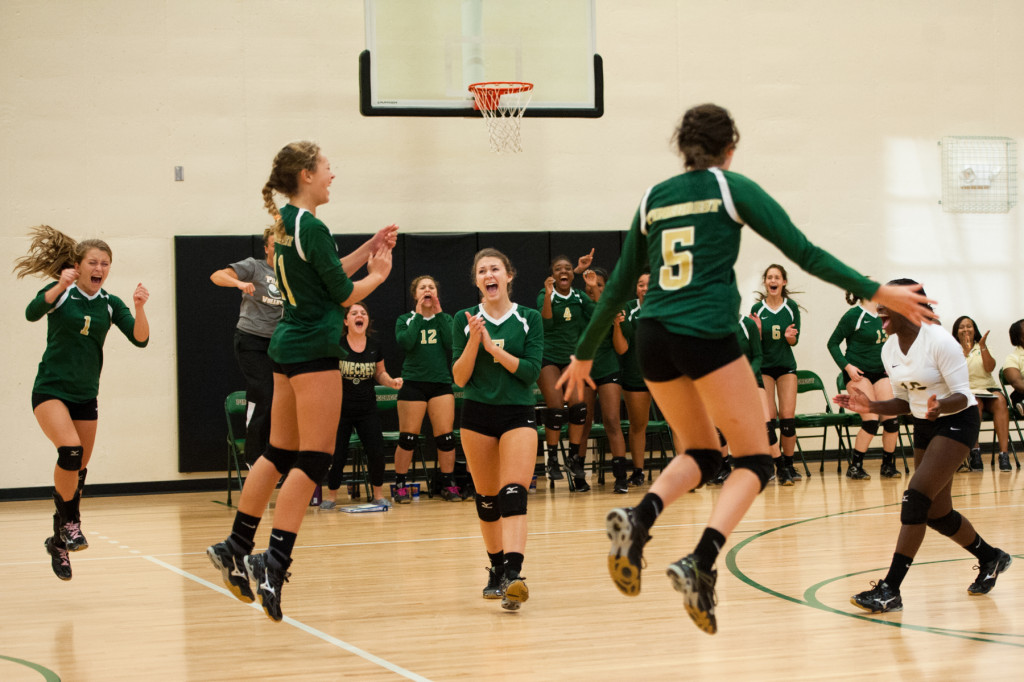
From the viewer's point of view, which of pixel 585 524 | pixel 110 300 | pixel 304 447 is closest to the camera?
pixel 304 447

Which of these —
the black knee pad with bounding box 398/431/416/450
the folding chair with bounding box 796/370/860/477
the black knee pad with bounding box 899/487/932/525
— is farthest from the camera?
the folding chair with bounding box 796/370/860/477

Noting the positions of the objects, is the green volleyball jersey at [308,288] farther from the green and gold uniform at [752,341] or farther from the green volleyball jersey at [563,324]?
the green and gold uniform at [752,341]

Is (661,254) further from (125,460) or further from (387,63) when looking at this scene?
(125,460)

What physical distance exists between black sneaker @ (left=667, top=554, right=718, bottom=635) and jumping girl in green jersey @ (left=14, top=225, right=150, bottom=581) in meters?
4.06

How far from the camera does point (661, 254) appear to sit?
3.53m

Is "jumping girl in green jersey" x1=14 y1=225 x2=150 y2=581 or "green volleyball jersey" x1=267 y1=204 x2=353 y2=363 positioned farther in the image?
"jumping girl in green jersey" x1=14 y1=225 x2=150 y2=581

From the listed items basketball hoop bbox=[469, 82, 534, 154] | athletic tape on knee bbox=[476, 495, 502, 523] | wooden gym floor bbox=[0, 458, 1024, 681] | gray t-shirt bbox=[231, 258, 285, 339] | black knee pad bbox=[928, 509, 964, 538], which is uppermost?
basketball hoop bbox=[469, 82, 534, 154]

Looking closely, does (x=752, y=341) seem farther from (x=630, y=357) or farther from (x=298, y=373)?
(x=298, y=373)

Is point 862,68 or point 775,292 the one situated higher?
point 862,68

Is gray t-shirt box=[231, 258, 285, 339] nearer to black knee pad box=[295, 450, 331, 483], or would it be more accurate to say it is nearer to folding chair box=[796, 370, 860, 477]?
black knee pad box=[295, 450, 331, 483]

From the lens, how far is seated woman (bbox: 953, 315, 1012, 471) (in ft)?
37.2

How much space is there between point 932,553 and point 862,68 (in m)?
8.26

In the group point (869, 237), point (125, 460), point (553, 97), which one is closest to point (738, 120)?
point (869, 237)

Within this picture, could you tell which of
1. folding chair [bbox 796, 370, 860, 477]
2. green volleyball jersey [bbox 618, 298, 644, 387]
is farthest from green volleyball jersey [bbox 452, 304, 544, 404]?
folding chair [bbox 796, 370, 860, 477]
